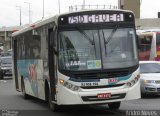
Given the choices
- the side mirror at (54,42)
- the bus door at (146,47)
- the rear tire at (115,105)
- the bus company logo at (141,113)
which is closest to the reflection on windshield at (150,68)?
the rear tire at (115,105)

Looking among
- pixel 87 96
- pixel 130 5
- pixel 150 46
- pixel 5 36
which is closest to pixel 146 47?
pixel 150 46

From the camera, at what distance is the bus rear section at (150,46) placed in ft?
125

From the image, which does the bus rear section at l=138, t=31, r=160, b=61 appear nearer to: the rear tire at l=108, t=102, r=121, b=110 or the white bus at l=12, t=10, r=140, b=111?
the rear tire at l=108, t=102, r=121, b=110

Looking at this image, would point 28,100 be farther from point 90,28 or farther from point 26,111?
point 90,28

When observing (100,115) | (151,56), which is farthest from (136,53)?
(151,56)

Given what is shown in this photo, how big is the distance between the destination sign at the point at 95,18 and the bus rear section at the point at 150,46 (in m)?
23.2

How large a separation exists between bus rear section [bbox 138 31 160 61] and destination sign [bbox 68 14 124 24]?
2317 cm

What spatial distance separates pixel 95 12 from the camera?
1509 centimetres

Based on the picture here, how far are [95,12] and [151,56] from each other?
23.6 metres

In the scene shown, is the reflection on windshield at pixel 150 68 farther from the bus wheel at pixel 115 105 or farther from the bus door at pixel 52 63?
the bus door at pixel 52 63

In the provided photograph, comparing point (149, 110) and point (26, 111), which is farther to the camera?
point (26, 111)

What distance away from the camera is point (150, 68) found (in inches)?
903

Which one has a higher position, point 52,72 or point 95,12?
point 95,12

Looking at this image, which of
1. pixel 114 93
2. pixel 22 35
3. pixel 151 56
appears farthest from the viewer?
pixel 151 56
